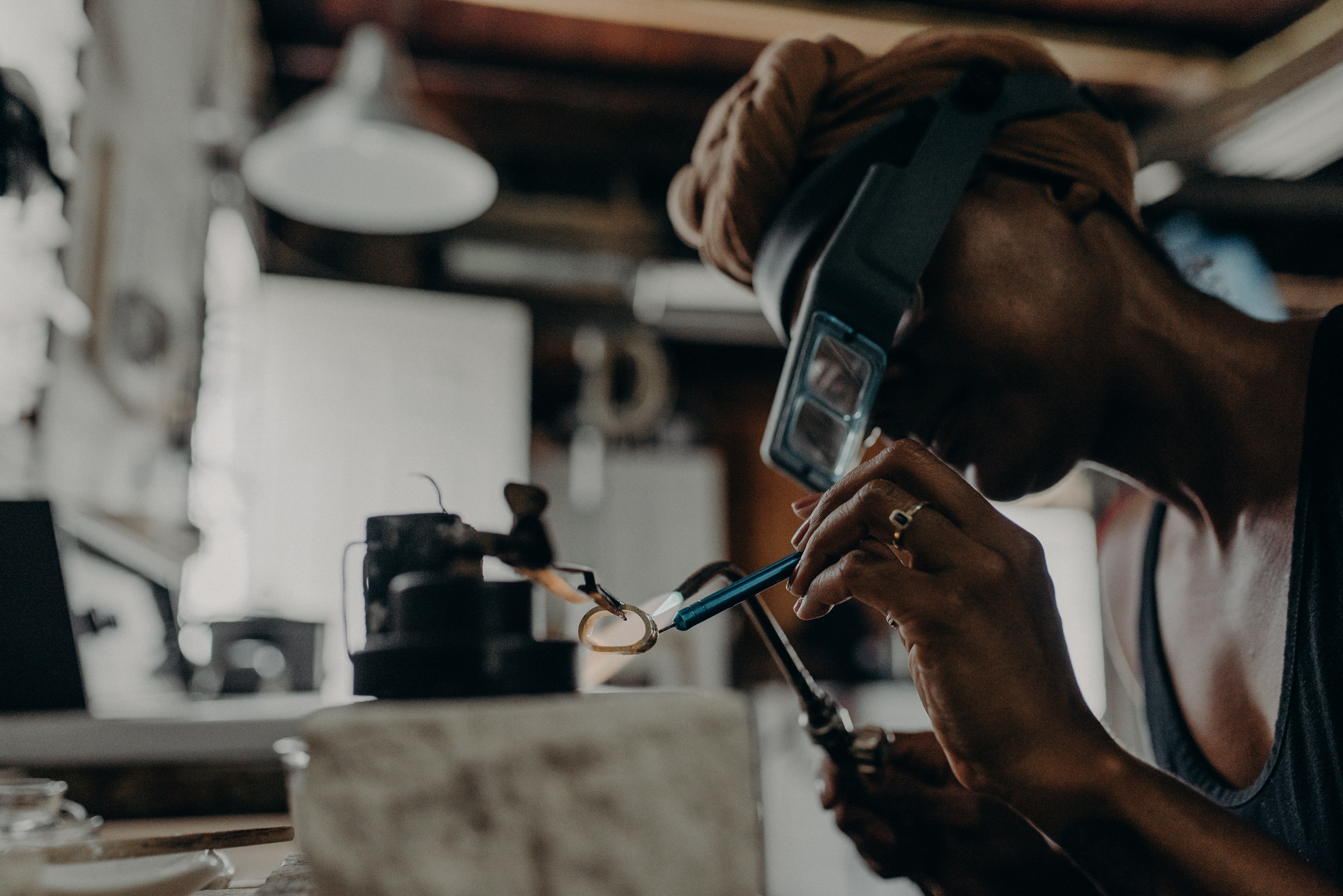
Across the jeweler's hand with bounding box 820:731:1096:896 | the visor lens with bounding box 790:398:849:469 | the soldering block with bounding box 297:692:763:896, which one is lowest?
the jeweler's hand with bounding box 820:731:1096:896

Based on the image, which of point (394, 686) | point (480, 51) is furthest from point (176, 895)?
point (480, 51)

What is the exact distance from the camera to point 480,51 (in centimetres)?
375

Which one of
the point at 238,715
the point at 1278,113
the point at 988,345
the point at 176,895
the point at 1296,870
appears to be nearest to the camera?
the point at 176,895

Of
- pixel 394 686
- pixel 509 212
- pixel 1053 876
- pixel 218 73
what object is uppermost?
pixel 509 212

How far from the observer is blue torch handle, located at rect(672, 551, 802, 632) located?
63 cm

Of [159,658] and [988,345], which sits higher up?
[988,345]

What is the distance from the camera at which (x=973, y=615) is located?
0.66 metres

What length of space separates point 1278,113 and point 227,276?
13.0ft

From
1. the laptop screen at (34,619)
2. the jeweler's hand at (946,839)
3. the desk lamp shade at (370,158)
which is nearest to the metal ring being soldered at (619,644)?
the jeweler's hand at (946,839)

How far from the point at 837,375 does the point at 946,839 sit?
498 millimetres

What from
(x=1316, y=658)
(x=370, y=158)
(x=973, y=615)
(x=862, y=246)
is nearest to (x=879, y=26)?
(x=370, y=158)

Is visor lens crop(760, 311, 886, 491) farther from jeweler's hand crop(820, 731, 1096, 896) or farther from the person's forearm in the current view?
the person's forearm

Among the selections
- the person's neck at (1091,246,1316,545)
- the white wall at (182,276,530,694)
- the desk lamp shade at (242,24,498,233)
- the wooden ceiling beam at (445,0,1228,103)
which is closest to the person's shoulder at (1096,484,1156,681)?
the person's neck at (1091,246,1316,545)

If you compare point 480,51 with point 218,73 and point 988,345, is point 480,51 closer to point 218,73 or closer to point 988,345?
point 218,73
